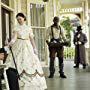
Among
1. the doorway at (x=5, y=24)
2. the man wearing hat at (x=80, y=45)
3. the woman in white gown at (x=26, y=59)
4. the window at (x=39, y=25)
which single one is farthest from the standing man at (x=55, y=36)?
the window at (x=39, y=25)

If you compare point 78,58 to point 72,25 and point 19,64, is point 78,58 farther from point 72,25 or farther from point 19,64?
point 72,25

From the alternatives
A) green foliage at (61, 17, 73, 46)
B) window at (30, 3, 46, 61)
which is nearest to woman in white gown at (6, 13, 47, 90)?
window at (30, 3, 46, 61)

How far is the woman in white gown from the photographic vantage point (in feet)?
19.4

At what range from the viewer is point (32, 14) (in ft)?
46.9

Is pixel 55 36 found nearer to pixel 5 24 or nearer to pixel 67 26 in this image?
pixel 5 24

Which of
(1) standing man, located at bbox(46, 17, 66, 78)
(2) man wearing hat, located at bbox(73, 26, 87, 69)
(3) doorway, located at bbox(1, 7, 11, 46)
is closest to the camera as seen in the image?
(1) standing man, located at bbox(46, 17, 66, 78)

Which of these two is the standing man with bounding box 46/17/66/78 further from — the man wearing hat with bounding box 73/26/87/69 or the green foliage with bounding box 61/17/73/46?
the green foliage with bounding box 61/17/73/46

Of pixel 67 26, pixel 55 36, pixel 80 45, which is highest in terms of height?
pixel 67 26

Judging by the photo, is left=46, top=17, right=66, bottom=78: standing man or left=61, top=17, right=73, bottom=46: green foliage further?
left=61, top=17, right=73, bottom=46: green foliage

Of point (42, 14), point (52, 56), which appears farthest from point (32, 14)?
point (52, 56)

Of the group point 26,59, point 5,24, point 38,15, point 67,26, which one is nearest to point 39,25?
point 38,15

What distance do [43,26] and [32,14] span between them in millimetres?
683

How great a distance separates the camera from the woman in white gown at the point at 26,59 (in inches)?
233

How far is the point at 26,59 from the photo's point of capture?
619cm
